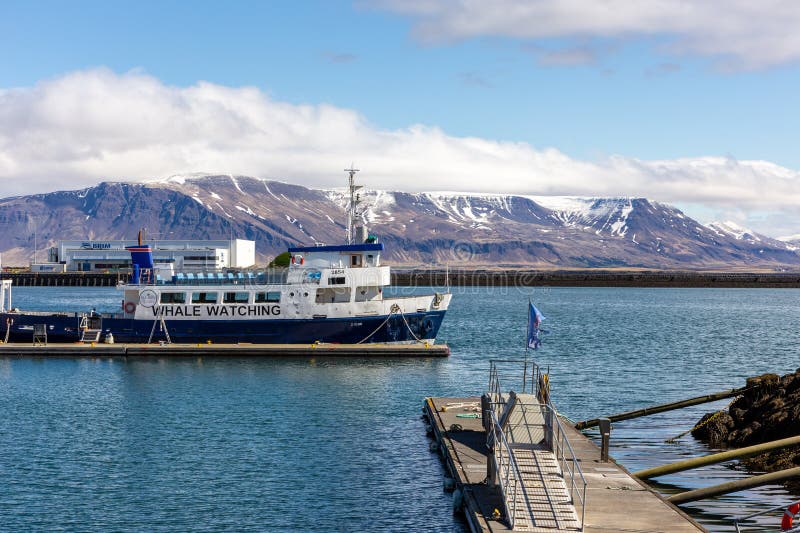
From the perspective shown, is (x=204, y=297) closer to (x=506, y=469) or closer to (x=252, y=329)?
(x=252, y=329)

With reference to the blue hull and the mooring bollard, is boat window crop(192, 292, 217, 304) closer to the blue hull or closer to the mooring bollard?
the blue hull

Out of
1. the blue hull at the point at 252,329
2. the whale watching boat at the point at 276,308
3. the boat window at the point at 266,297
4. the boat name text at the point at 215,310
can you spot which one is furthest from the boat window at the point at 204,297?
the boat window at the point at 266,297

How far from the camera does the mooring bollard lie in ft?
83.6

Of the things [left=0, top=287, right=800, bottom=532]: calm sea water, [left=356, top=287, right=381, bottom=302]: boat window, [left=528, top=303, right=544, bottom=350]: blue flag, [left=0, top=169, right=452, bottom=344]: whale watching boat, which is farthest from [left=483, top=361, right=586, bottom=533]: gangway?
[left=356, top=287, right=381, bottom=302]: boat window

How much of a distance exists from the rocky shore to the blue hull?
25.3 m

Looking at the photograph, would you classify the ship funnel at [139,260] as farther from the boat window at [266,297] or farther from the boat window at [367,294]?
the boat window at [367,294]

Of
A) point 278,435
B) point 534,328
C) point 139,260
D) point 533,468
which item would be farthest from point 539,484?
point 139,260

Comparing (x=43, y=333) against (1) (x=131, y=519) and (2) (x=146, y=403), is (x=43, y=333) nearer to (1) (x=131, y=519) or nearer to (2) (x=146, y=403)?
(2) (x=146, y=403)

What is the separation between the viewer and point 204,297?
57.1 m

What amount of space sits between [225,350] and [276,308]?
13.8ft

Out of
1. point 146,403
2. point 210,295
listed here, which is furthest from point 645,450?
point 210,295

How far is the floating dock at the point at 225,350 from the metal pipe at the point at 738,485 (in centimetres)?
3305

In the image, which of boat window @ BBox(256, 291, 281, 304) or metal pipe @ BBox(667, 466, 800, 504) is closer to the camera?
metal pipe @ BBox(667, 466, 800, 504)

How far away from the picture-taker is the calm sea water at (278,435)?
83.3 feet
